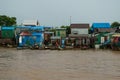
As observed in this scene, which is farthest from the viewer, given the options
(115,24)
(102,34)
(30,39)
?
(115,24)

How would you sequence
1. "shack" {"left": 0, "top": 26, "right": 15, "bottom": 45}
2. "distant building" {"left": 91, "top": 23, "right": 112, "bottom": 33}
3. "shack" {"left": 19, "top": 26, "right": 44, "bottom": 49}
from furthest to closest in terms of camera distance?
"distant building" {"left": 91, "top": 23, "right": 112, "bottom": 33} < "shack" {"left": 0, "top": 26, "right": 15, "bottom": 45} < "shack" {"left": 19, "top": 26, "right": 44, "bottom": 49}

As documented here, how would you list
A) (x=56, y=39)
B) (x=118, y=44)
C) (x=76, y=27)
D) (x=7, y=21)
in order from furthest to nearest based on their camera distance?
1. (x=7, y=21)
2. (x=76, y=27)
3. (x=56, y=39)
4. (x=118, y=44)

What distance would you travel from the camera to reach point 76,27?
42.6 meters

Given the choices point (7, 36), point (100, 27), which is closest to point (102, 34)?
point (100, 27)

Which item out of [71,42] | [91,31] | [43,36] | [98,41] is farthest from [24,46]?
[91,31]

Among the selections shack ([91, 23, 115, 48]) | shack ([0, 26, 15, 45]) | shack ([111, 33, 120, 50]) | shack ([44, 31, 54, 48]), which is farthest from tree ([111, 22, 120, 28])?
shack ([0, 26, 15, 45])

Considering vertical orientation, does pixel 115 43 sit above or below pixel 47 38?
below

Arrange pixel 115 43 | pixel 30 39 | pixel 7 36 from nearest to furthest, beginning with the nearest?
pixel 115 43, pixel 30 39, pixel 7 36

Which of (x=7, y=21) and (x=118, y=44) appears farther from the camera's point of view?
(x=7, y=21)

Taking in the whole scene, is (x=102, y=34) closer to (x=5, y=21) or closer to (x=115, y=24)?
(x=115, y=24)

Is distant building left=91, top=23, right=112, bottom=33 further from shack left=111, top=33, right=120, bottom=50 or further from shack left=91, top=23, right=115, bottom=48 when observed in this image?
shack left=111, top=33, right=120, bottom=50

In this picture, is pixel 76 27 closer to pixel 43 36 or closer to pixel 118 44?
pixel 43 36

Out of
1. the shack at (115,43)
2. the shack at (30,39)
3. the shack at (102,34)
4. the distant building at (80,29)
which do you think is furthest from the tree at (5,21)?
the shack at (115,43)

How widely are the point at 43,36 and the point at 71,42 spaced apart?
3.35 meters
